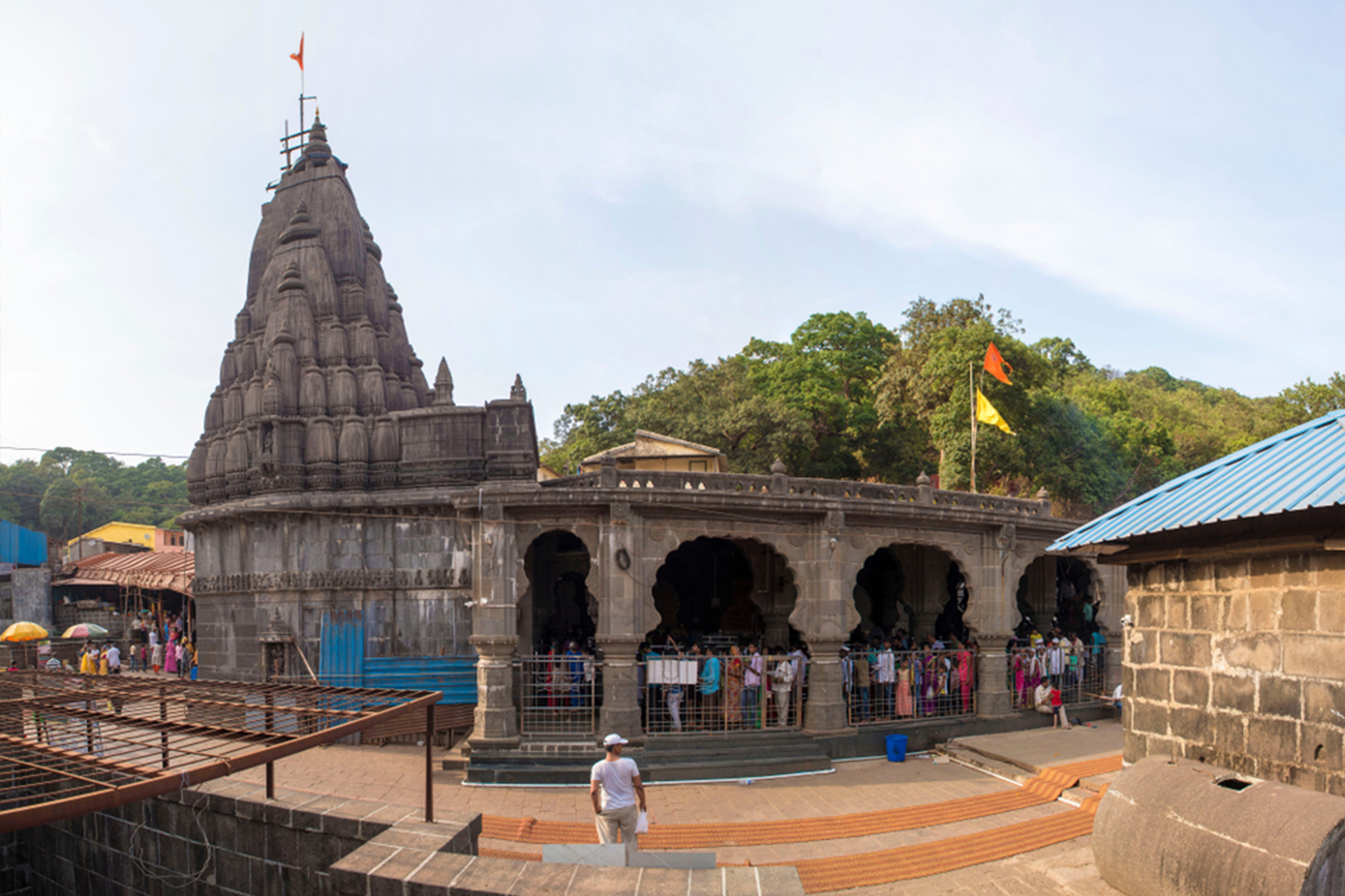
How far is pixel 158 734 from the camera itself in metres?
10.9

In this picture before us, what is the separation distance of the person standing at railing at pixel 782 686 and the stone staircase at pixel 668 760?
0.60 meters

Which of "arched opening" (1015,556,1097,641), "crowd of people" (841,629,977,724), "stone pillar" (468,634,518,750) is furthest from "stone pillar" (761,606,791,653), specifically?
"stone pillar" (468,634,518,750)

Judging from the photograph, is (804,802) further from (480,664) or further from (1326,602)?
(1326,602)

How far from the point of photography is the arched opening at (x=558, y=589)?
20.8 metres

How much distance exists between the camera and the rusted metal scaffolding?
225 inches

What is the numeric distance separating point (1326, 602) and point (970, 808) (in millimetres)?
7077

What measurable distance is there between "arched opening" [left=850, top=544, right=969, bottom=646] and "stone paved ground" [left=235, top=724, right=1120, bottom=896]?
13.6ft

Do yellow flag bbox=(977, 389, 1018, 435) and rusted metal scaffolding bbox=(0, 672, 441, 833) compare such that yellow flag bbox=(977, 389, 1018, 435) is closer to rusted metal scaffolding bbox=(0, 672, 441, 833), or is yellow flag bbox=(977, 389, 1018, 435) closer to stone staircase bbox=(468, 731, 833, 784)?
stone staircase bbox=(468, 731, 833, 784)

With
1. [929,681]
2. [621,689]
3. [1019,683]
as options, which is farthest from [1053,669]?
[621,689]

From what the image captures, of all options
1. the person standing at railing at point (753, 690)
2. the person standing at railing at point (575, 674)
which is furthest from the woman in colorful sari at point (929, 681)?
the person standing at railing at point (575, 674)

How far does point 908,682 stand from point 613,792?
31.7 ft

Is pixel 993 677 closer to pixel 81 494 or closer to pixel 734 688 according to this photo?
pixel 734 688

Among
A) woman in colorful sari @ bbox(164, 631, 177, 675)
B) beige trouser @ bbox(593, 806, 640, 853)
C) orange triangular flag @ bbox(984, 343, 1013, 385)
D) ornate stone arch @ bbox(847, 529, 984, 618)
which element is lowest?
woman in colorful sari @ bbox(164, 631, 177, 675)

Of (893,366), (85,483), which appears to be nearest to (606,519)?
(893,366)
